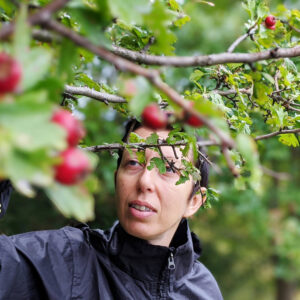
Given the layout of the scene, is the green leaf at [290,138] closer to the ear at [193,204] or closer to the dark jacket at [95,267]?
the ear at [193,204]

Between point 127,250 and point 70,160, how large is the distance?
A: 4.27ft

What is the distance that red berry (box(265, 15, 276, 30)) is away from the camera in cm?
147

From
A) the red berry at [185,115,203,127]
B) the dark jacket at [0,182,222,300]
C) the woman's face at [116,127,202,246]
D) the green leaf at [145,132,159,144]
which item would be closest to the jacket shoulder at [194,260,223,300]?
the dark jacket at [0,182,222,300]

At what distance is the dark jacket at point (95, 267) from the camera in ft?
4.99

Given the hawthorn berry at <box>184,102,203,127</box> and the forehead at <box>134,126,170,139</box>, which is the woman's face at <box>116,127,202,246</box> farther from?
the hawthorn berry at <box>184,102,203,127</box>

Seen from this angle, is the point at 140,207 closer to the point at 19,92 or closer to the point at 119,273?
the point at 119,273

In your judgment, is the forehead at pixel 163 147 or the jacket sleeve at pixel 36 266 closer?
the jacket sleeve at pixel 36 266

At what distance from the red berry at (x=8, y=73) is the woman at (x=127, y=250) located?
111 cm

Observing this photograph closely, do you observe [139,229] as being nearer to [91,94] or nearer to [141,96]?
[91,94]

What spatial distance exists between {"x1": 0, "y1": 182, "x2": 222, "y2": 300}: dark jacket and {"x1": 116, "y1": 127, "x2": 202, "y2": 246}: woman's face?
92 mm

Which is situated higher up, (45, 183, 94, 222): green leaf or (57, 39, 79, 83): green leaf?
(57, 39, 79, 83): green leaf

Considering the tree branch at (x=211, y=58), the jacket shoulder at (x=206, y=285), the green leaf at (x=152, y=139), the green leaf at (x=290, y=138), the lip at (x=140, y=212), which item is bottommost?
the jacket shoulder at (x=206, y=285)

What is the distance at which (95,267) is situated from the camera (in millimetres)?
1737

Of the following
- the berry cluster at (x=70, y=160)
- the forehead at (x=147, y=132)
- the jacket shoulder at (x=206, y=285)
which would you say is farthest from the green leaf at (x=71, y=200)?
the jacket shoulder at (x=206, y=285)
